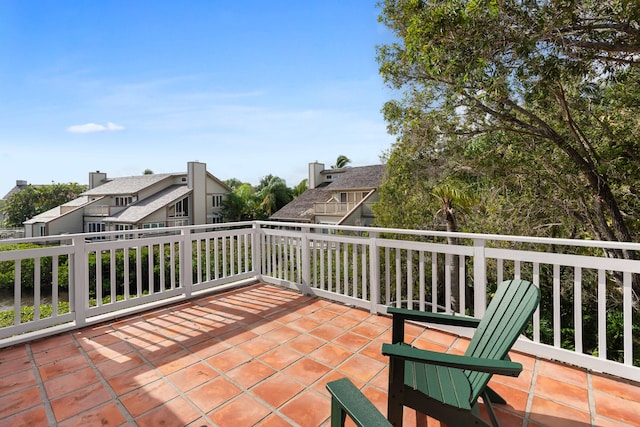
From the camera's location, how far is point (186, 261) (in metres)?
4.18

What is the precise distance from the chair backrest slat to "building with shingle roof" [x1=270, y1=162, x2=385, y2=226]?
1597 cm

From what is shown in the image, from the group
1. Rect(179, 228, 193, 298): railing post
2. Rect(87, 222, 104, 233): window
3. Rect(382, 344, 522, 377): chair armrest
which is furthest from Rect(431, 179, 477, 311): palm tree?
Rect(87, 222, 104, 233): window

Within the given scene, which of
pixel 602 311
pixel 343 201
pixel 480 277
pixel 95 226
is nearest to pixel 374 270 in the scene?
pixel 480 277

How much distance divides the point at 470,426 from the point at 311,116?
1510 cm

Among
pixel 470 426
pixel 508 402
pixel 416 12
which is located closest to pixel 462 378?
pixel 470 426

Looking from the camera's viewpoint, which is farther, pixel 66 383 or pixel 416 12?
pixel 416 12

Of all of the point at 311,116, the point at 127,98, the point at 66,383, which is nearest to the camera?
the point at 66,383

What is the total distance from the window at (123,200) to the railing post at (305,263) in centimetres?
2361

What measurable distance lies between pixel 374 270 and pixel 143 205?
76.2ft

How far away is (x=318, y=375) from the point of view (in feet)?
7.82

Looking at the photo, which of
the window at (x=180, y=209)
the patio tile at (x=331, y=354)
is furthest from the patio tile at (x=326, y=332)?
the window at (x=180, y=209)

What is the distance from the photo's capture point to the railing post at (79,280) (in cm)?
323

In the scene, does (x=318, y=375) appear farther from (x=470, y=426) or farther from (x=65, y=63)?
(x=65, y=63)

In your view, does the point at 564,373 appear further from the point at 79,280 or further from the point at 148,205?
the point at 148,205
